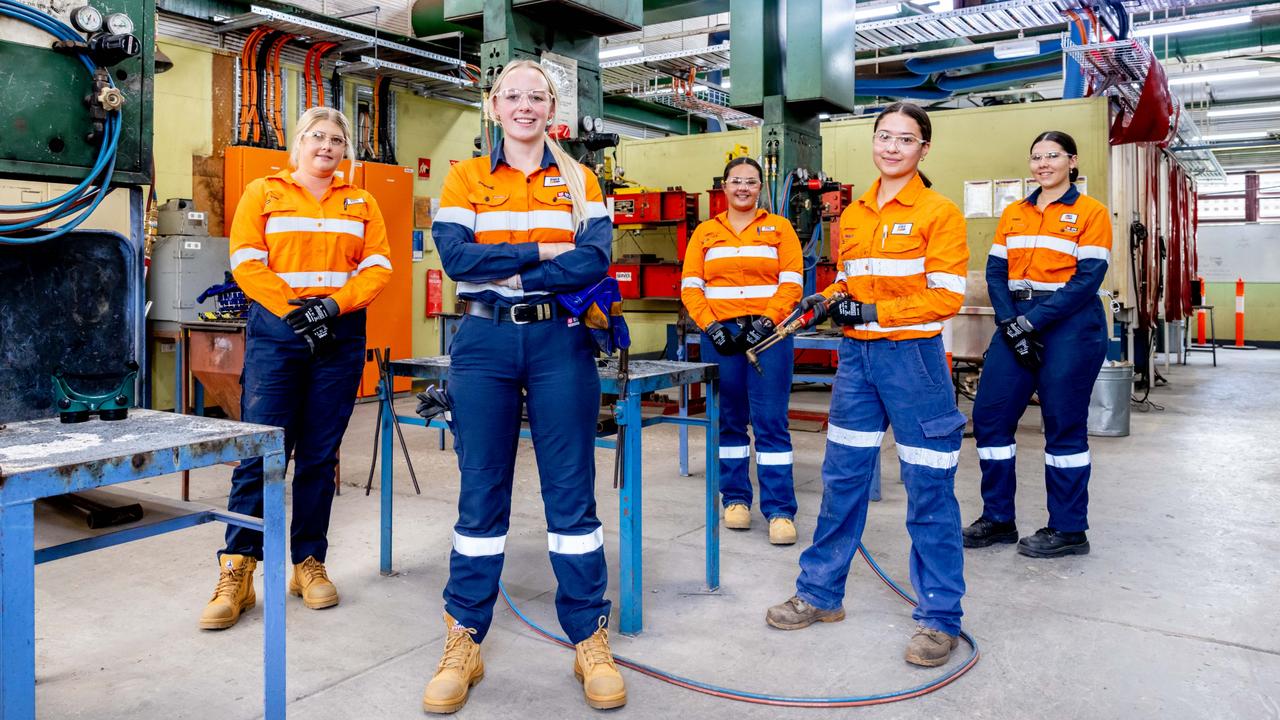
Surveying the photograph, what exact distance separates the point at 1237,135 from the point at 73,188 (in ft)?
49.7

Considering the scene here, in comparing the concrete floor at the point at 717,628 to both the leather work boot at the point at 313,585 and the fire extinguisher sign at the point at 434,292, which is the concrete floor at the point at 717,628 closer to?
the leather work boot at the point at 313,585

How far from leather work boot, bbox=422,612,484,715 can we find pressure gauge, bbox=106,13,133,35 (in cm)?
159

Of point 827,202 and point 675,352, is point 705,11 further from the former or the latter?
point 675,352

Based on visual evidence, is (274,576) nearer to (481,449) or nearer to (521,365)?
(481,449)

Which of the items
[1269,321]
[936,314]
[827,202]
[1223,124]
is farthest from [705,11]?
[1269,321]

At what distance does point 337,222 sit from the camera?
2.99 m

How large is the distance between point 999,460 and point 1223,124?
1142cm

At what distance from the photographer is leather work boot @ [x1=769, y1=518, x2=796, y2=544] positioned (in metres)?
3.76

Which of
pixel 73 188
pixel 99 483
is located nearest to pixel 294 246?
pixel 73 188

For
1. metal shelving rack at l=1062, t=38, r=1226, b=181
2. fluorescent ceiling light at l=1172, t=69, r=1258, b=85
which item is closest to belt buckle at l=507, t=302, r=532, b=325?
metal shelving rack at l=1062, t=38, r=1226, b=181

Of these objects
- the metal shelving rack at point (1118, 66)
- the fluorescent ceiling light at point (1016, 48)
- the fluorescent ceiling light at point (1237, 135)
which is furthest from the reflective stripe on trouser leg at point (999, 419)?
the fluorescent ceiling light at point (1237, 135)

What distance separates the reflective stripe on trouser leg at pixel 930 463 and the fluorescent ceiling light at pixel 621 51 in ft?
21.2

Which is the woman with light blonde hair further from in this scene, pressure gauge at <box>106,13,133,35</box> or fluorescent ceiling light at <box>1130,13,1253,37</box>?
fluorescent ceiling light at <box>1130,13,1253,37</box>

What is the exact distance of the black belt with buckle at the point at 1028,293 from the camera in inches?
146
